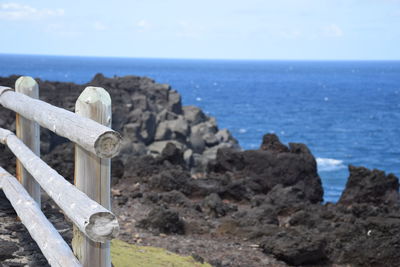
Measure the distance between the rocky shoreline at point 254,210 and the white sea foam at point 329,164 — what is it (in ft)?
64.0

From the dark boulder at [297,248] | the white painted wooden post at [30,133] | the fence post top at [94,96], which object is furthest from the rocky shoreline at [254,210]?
the fence post top at [94,96]

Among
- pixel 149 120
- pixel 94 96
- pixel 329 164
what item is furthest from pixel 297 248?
pixel 329 164

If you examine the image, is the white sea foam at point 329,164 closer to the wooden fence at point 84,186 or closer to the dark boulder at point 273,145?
the dark boulder at point 273,145

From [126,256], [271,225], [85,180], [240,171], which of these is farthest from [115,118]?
[85,180]

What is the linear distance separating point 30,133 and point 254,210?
6.04 metres

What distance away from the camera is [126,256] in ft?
22.8

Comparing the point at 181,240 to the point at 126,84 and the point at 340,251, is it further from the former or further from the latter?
the point at 126,84

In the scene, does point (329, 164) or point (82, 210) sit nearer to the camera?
point (82, 210)

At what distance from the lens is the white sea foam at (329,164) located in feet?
120

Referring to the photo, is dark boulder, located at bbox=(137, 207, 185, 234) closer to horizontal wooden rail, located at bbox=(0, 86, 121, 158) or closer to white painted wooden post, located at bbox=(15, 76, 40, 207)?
white painted wooden post, located at bbox=(15, 76, 40, 207)

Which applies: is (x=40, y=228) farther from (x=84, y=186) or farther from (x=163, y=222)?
(x=163, y=222)

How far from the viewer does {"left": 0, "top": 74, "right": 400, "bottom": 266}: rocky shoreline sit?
8.97m

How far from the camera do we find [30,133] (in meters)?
6.11

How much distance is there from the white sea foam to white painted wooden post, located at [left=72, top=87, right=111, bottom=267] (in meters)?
33.1
